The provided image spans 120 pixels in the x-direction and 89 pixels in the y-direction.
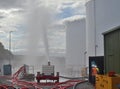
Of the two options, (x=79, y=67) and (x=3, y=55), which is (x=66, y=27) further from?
(x=3, y=55)

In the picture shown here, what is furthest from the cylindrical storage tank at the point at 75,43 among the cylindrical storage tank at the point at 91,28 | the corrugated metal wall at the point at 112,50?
the corrugated metal wall at the point at 112,50

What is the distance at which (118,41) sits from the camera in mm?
13523

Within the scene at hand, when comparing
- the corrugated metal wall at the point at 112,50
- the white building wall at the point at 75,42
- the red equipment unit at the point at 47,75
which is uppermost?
the white building wall at the point at 75,42

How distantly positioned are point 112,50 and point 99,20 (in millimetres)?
20209

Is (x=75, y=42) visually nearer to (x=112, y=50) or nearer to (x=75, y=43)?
(x=75, y=43)

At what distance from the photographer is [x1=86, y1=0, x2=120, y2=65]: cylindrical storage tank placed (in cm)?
2939

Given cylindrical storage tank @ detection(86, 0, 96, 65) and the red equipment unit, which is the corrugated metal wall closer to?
the red equipment unit

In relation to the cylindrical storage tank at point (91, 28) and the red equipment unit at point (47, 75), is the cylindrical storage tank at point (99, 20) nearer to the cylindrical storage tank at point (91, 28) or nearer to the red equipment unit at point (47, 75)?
the cylindrical storage tank at point (91, 28)

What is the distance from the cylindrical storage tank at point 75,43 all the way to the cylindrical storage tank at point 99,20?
14.8 meters

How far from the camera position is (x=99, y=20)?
3431 centimetres

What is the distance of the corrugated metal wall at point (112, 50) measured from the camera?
44.8 feet

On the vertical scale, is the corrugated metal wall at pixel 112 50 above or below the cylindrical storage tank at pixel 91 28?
below

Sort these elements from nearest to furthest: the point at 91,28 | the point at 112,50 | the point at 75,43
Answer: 1. the point at 112,50
2. the point at 91,28
3. the point at 75,43

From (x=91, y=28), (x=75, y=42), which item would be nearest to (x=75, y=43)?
(x=75, y=42)
